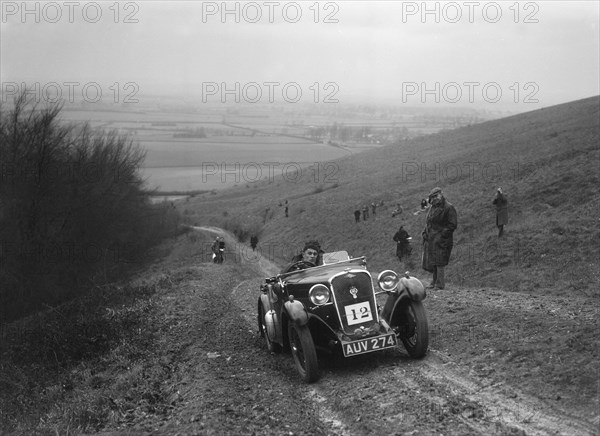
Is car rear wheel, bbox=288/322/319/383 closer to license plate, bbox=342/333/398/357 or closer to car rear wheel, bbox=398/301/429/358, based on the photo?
license plate, bbox=342/333/398/357

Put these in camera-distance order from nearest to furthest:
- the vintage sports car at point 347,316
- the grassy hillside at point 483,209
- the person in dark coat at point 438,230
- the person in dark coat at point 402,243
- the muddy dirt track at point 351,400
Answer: the muddy dirt track at point 351,400 < the vintage sports car at point 347,316 < the person in dark coat at point 438,230 < the grassy hillside at point 483,209 < the person in dark coat at point 402,243

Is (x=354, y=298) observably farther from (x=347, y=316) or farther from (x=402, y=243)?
(x=402, y=243)

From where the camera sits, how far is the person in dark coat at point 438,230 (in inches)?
544

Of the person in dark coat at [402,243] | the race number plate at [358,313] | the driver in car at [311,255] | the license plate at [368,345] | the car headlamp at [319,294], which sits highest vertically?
the driver in car at [311,255]

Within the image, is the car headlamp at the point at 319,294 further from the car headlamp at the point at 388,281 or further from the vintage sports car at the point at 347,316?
the car headlamp at the point at 388,281

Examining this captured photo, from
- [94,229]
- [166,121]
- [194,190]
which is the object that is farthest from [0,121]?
[166,121]

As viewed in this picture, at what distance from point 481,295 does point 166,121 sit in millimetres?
184460

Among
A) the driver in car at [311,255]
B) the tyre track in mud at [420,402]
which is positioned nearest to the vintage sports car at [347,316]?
the tyre track in mud at [420,402]

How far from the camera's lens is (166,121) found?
18962 centimetres

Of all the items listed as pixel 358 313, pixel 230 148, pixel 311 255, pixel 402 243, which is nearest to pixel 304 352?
pixel 358 313

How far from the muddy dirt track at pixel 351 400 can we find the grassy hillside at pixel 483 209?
8.80m

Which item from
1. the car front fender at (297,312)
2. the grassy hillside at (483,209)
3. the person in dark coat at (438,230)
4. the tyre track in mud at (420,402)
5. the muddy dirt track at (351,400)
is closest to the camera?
the tyre track in mud at (420,402)

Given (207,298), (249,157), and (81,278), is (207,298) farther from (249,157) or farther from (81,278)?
(249,157)

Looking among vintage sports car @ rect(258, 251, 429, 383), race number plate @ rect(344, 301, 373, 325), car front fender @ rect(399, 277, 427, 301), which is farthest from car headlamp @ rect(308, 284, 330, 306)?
car front fender @ rect(399, 277, 427, 301)
